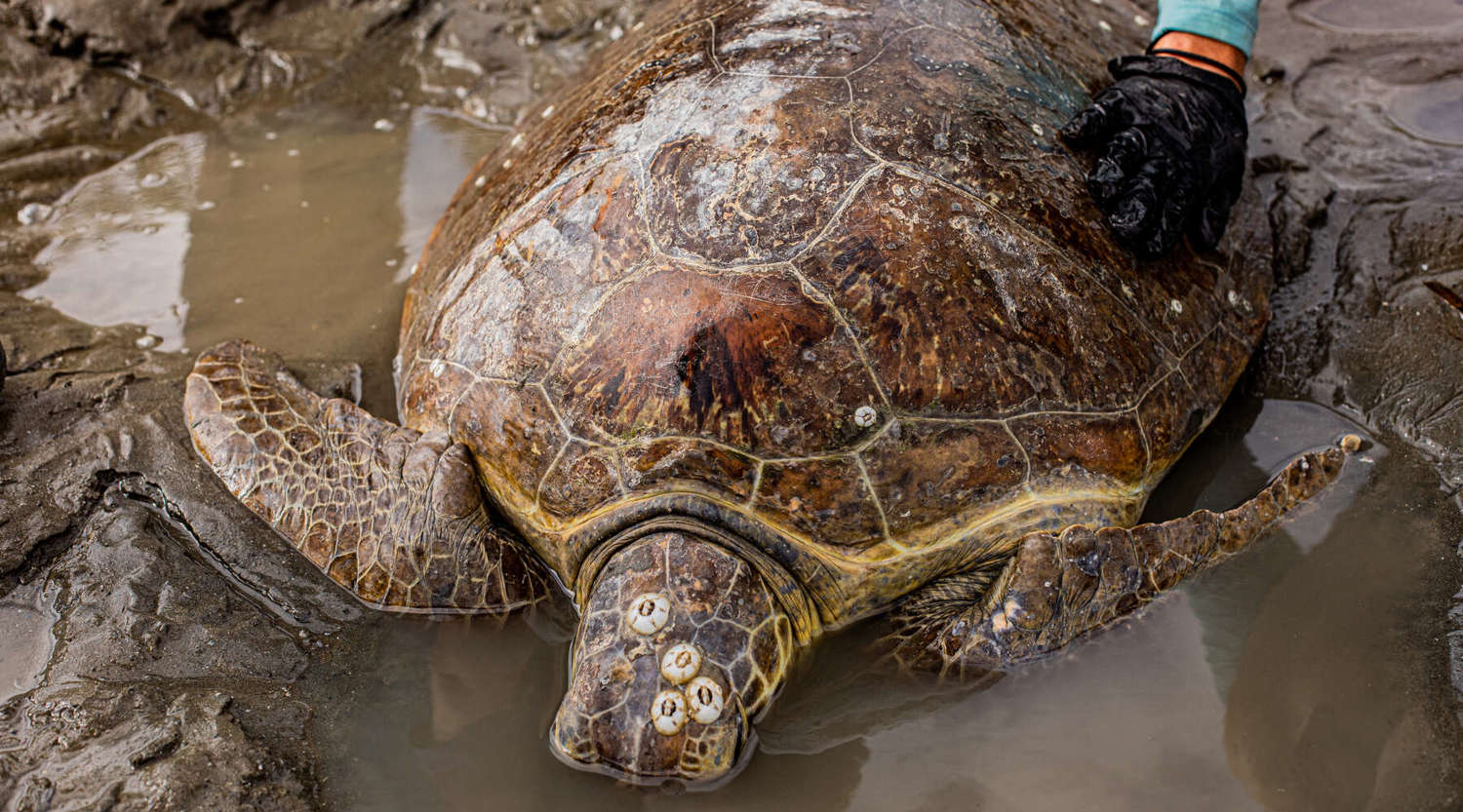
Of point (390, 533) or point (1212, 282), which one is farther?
point (1212, 282)

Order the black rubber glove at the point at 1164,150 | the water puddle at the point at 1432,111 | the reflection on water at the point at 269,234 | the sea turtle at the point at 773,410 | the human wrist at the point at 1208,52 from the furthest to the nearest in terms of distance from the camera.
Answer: the water puddle at the point at 1432,111 → the reflection on water at the point at 269,234 → the human wrist at the point at 1208,52 → the black rubber glove at the point at 1164,150 → the sea turtle at the point at 773,410

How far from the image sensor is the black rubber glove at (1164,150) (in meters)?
2.91

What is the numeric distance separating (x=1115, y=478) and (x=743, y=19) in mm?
1833

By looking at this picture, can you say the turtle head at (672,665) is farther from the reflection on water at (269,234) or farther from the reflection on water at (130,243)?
the reflection on water at (130,243)

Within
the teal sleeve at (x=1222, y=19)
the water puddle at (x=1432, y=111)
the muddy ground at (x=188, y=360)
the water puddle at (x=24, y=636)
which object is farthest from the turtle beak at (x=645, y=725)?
the water puddle at (x=1432, y=111)

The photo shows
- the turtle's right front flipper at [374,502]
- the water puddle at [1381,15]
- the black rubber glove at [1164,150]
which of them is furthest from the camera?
the water puddle at [1381,15]

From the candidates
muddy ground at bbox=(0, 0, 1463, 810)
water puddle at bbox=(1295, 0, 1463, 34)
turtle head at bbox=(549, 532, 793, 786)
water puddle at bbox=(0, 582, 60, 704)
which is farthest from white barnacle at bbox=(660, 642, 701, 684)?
water puddle at bbox=(1295, 0, 1463, 34)

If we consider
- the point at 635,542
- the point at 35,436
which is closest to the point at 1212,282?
the point at 635,542

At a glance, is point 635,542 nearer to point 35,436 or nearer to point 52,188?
point 35,436

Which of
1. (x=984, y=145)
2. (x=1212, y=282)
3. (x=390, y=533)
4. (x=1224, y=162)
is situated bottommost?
(x=390, y=533)

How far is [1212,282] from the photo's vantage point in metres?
3.17

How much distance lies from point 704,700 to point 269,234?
10.3ft

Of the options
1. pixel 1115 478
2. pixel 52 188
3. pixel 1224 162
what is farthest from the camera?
pixel 52 188

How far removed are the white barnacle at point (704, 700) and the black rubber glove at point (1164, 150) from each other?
1833 millimetres
